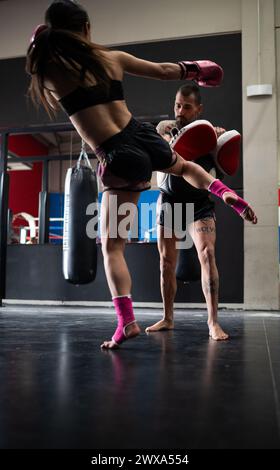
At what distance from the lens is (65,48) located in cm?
140

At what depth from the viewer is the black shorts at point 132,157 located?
1.48 m

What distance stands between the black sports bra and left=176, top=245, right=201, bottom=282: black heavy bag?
155cm

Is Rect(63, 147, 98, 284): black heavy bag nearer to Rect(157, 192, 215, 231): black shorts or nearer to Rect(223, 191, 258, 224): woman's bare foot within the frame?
Rect(157, 192, 215, 231): black shorts

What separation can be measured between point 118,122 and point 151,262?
2.91 m

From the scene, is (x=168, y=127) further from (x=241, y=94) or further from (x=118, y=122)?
(x=241, y=94)

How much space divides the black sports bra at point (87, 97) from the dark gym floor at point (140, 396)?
0.81 meters

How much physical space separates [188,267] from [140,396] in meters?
2.05

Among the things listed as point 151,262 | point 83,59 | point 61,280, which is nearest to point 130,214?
point 83,59

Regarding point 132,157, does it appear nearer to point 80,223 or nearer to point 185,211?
point 185,211

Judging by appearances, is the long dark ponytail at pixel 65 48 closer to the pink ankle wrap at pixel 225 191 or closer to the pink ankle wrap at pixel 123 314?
the pink ankle wrap at pixel 225 191

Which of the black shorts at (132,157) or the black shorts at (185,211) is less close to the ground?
the black shorts at (132,157)

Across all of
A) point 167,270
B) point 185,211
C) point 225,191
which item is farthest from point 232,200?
point 167,270

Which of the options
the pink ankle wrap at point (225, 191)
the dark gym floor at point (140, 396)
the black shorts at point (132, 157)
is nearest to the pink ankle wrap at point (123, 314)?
the dark gym floor at point (140, 396)

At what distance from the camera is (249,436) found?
65 centimetres
